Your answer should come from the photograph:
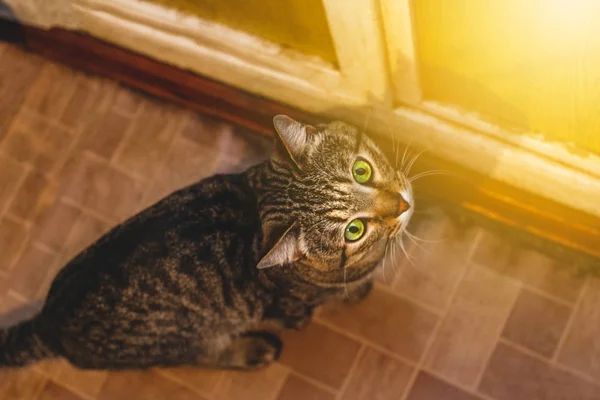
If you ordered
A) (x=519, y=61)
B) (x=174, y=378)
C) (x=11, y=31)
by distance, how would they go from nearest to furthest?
1. (x=519, y=61)
2. (x=174, y=378)
3. (x=11, y=31)

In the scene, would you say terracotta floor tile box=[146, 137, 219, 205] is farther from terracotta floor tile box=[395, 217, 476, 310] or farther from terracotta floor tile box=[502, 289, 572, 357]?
terracotta floor tile box=[502, 289, 572, 357]

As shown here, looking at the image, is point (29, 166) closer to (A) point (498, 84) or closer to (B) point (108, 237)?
(B) point (108, 237)

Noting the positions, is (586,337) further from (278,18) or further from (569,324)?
(278,18)

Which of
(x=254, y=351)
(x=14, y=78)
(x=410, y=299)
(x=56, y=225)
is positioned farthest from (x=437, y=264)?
(x=14, y=78)

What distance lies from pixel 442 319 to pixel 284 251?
745 mm

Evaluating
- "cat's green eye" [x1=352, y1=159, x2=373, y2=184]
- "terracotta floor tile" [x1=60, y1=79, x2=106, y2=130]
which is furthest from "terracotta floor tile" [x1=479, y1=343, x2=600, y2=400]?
"terracotta floor tile" [x1=60, y1=79, x2=106, y2=130]

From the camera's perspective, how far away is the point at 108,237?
4.60ft

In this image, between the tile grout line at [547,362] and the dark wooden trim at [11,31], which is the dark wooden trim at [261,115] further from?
the tile grout line at [547,362]

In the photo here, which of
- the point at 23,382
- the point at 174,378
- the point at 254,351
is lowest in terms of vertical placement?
the point at 23,382

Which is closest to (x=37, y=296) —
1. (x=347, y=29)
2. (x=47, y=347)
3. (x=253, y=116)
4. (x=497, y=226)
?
(x=47, y=347)

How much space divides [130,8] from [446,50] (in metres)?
0.95

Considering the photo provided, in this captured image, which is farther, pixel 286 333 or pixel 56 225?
pixel 56 225

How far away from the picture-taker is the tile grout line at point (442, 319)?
1681mm

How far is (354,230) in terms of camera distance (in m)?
1.30
